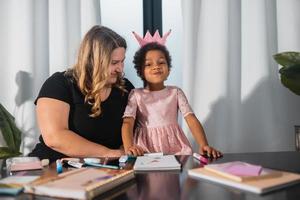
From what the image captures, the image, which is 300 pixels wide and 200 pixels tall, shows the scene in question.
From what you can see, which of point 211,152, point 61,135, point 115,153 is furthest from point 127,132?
point 211,152

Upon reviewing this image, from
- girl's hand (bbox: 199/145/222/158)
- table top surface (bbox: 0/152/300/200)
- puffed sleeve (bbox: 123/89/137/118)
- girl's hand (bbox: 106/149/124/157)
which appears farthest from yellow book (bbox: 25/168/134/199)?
puffed sleeve (bbox: 123/89/137/118)

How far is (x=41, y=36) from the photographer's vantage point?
1672mm

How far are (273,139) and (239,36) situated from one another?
48 centimetres

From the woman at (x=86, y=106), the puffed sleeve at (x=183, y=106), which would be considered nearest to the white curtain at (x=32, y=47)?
the woman at (x=86, y=106)

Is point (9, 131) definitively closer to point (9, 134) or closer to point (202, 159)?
point (9, 134)

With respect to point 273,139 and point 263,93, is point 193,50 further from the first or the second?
point 273,139

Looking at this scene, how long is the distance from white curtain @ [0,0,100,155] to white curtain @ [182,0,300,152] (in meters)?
0.48

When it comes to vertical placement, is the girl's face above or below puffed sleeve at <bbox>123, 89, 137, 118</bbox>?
above

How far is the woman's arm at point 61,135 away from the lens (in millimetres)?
1227

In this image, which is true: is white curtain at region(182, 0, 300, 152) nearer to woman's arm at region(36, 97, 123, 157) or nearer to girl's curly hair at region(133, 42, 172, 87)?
girl's curly hair at region(133, 42, 172, 87)

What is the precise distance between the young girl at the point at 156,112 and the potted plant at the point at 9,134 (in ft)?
1.74

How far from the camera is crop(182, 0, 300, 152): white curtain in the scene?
1.57 metres

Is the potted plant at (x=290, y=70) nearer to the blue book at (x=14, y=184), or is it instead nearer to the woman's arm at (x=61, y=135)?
the woman's arm at (x=61, y=135)

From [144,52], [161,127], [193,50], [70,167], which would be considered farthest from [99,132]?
[193,50]
